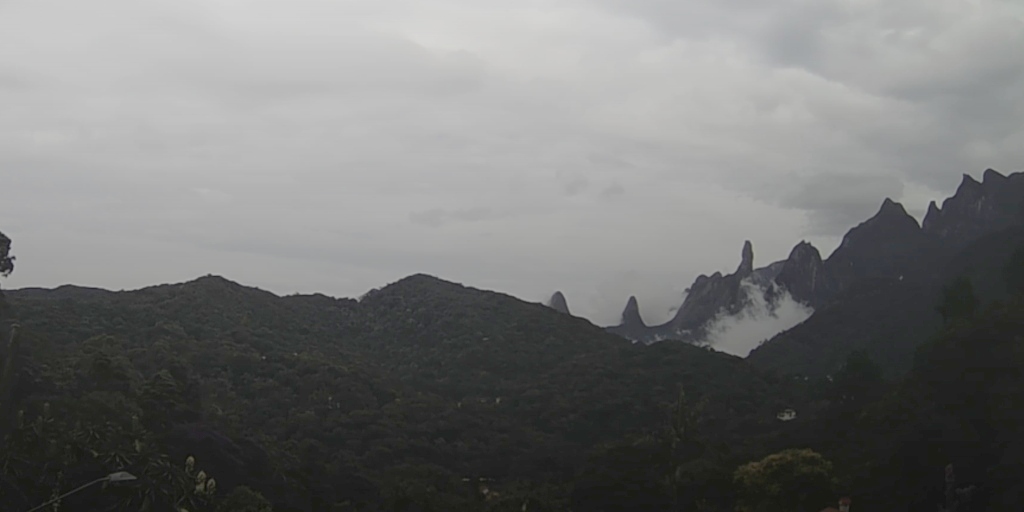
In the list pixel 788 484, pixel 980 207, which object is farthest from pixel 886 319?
pixel 788 484

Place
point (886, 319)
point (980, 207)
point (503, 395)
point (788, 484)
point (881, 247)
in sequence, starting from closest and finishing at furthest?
point (788, 484), point (503, 395), point (886, 319), point (980, 207), point (881, 247)

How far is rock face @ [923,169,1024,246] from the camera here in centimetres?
10688

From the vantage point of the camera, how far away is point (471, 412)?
73.9m

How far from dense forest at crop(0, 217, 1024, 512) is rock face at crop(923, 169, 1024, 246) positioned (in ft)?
62.2

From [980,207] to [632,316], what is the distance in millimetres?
58899

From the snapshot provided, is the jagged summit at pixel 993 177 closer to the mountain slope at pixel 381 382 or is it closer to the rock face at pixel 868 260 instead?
the rock face at pixel 868 260

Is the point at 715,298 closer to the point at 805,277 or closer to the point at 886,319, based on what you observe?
the point at 805,277

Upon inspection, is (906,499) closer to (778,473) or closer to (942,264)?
(778,473)

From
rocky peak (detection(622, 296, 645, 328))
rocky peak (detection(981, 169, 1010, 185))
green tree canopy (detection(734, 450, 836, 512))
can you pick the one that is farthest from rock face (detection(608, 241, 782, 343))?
green tree canopy (detection(734, 450, 836, 512))

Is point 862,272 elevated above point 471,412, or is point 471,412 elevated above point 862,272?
point 862,272

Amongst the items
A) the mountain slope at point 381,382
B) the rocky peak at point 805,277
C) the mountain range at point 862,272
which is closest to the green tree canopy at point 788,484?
the mountain slope at point 381,382

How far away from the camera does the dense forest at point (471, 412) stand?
38156 millimetres

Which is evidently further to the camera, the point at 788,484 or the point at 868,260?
the point at 868,260

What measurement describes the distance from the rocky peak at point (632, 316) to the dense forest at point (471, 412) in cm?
5100
